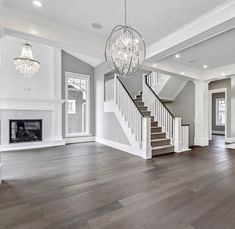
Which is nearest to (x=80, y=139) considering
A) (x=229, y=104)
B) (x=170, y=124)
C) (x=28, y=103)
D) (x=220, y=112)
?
(x=28, y=103)

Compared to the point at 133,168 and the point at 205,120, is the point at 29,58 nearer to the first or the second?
the point at 133,168

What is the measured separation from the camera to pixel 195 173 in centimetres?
331

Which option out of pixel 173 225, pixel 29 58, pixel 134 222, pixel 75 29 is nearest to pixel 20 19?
pixel 75 29

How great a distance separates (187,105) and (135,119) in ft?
12.0

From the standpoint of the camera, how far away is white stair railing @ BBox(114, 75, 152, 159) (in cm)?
450

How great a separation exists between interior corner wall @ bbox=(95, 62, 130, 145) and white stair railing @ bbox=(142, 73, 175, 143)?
148 cm

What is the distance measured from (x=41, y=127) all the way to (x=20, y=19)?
164 inches

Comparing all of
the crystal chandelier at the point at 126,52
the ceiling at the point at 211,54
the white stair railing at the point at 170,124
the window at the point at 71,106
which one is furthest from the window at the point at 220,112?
the crystal chandelier at the point at 126,52

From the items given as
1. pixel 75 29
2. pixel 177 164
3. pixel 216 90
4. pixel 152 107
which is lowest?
pixel 177 164

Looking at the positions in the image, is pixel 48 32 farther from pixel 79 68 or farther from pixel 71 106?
pixel 71 106

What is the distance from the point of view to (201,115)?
6.59 meters

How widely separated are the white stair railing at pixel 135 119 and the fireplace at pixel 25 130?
3217mm

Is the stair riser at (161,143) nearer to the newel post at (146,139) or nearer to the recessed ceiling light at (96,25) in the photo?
the newel post at (146,139)

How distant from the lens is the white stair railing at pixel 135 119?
4.50 meters
